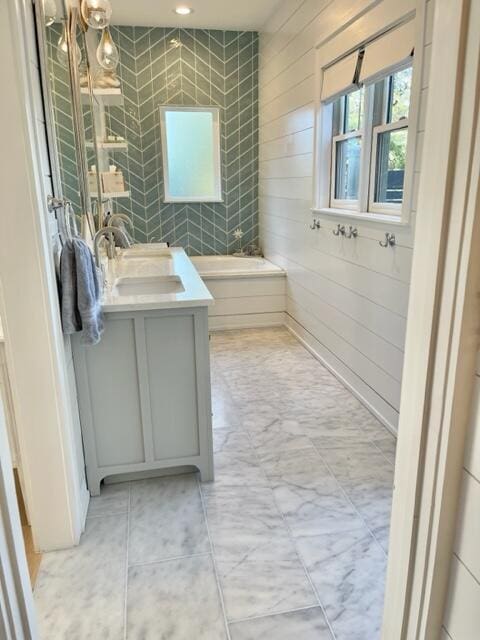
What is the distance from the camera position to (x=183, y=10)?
4082mm

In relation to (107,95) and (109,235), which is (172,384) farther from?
(107,95)

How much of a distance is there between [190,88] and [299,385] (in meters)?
3.36

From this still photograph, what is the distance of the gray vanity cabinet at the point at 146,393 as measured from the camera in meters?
1.92

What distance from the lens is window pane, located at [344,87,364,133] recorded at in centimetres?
288

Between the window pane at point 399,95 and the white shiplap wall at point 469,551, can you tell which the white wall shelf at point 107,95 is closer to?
the window pane at point 399,95

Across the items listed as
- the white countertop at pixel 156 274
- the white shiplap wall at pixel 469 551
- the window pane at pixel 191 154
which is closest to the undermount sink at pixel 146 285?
the white countertop at pixel 156 274

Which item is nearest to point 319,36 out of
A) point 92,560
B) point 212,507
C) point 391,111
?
point 391,111

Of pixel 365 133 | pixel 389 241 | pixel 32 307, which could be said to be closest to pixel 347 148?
pixel 365 133

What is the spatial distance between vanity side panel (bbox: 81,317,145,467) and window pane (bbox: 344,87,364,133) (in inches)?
78.6

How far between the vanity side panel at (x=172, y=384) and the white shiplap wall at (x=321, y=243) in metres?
1.09

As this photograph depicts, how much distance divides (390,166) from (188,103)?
9.63ft

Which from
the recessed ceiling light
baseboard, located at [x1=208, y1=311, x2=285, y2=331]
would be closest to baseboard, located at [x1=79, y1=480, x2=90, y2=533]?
baseboard, located at [x1=208, y1=311, x2=285, y2=331]

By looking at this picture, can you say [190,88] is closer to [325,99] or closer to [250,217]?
[250,217]

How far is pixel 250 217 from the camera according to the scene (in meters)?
5.25
